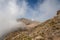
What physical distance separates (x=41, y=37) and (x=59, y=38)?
8410 millimetres

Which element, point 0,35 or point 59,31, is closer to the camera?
point 59,31

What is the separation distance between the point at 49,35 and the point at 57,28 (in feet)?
18.3

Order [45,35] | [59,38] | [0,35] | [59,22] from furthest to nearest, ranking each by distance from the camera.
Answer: [0,35] → [59,22] → [45,35] → [59,38]

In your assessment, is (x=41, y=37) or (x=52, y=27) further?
(x=52, y=27)

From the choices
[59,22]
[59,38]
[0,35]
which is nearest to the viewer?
[59,38]

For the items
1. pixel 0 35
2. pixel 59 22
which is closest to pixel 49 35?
pixel 59 22

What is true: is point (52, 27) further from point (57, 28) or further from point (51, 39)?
point (51, 39)

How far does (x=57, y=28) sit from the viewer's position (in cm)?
7006

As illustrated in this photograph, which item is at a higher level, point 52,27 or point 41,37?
point 52,27

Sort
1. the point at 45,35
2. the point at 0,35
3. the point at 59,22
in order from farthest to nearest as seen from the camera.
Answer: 1. the point at 0,35
2. the point at 59,22
3. the point at 45,35

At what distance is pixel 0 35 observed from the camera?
174 metres

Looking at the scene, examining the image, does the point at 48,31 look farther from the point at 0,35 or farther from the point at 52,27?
the point at 0,35

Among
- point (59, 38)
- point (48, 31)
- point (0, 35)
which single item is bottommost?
point (59, 38)

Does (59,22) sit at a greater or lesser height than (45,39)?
greater
